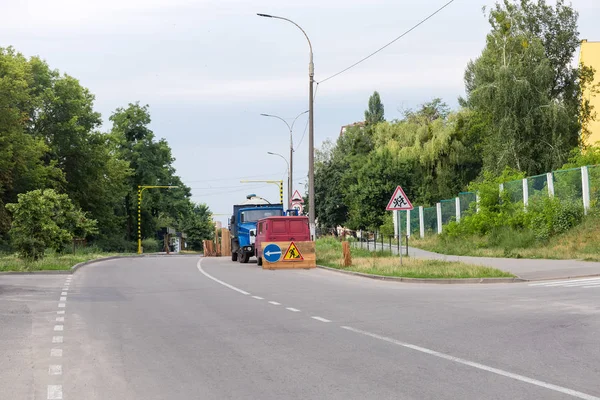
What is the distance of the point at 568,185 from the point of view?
32250 mm

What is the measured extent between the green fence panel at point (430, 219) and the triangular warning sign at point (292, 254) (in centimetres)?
1829

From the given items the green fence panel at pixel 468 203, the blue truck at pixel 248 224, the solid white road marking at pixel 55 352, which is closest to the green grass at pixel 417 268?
the blue truck at pixel 248 224

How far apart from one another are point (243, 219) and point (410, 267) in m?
15.6

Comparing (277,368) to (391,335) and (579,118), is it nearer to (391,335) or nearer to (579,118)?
(391,335)

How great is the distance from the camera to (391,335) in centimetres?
1125

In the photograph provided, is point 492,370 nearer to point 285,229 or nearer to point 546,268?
point 546,268

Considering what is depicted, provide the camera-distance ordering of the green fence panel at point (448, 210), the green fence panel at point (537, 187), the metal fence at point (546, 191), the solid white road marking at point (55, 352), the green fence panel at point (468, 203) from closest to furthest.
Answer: the solid white road marking at point (55, 352) < the metal fence at point (546, 191) < the green fence panel at point (537, 187) < the green fence panel at point (468, 203) < the green fence panel at point (448, 210)

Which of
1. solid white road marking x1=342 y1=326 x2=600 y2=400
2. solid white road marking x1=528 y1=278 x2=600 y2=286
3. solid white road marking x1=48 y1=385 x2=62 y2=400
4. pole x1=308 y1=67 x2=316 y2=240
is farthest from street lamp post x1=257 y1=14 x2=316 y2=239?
solid white road marking x1=48 y1=385 x2=62 y2=400

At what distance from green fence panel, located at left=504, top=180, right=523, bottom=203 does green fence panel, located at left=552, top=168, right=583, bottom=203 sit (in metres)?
3.18

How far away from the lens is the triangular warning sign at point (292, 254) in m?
32.7

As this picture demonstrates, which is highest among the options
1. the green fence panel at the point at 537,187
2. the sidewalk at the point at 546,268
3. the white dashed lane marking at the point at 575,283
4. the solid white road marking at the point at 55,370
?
the green fence panel at the point at 537,187

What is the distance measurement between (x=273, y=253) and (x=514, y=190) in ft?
38.5

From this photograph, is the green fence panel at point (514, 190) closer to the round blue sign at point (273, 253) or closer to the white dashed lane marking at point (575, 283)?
the round blue sign at point (273, 253)

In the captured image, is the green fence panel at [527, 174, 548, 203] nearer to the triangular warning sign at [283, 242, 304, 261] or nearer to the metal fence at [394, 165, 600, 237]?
the metal fence at [394, 165, 600, 237]
